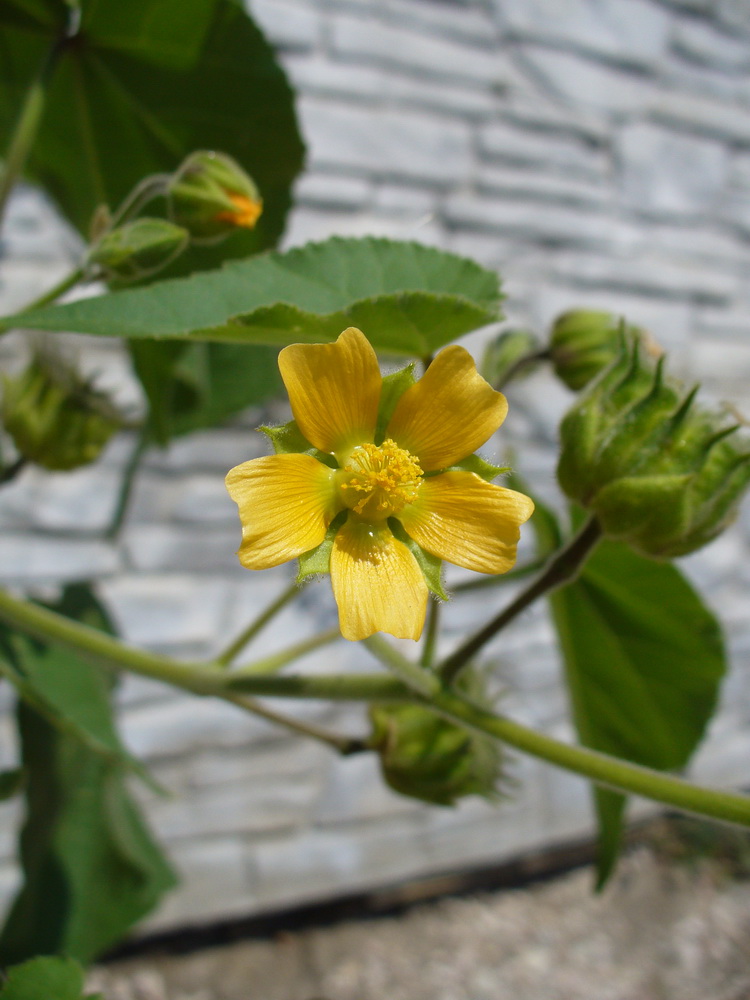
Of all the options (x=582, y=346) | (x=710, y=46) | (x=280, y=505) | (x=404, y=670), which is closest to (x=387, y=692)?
(x=404, y=670)

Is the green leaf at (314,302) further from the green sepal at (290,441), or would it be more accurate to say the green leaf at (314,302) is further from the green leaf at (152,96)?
the green leaf at (152,96)

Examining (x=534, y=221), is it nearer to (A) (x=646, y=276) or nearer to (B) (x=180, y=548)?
(A) (x=646, y=276)

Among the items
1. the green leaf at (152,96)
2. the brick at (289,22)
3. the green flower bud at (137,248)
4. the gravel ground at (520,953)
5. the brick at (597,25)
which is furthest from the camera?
the gravel ground at (520,953)

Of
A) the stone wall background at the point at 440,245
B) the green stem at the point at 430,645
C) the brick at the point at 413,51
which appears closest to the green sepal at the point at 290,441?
the green stem at the point at 430,645

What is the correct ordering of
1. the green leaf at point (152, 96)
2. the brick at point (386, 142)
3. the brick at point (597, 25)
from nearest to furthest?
1. the green leaf at point (152, 96)
2. the brick at point (386, 142)
3. the brick at point (597, 25)

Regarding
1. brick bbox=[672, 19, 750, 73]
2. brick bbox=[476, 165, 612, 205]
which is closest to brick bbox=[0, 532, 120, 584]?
brick bbox=[476, 165, 612, 205]

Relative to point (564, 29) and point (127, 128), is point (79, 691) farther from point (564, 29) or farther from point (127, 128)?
point (564, 29)

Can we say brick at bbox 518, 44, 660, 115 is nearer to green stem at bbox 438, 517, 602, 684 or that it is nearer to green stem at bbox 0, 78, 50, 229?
green stem at bbox 0, 78, 50, 229

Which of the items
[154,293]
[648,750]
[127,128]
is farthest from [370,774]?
[154,293]
